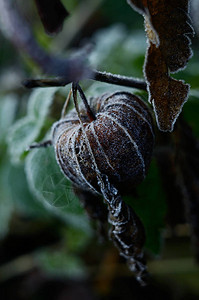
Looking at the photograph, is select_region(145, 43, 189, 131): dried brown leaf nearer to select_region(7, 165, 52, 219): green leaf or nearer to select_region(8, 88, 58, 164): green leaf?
select_region(8, 88, 58, 164): green leaf

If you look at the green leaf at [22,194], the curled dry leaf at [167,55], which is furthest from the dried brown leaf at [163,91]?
the green leaf at [22,194]

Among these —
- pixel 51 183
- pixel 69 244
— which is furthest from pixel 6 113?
pixel 51 183

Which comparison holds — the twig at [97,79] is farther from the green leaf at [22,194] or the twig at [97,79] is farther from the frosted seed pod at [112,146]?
the green leaf at [22,194]

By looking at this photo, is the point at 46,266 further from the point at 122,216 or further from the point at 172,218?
the point at 122,216

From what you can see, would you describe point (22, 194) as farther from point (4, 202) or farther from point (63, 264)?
point (63, 264)

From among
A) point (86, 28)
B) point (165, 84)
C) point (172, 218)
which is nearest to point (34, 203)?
point (172, 218)
